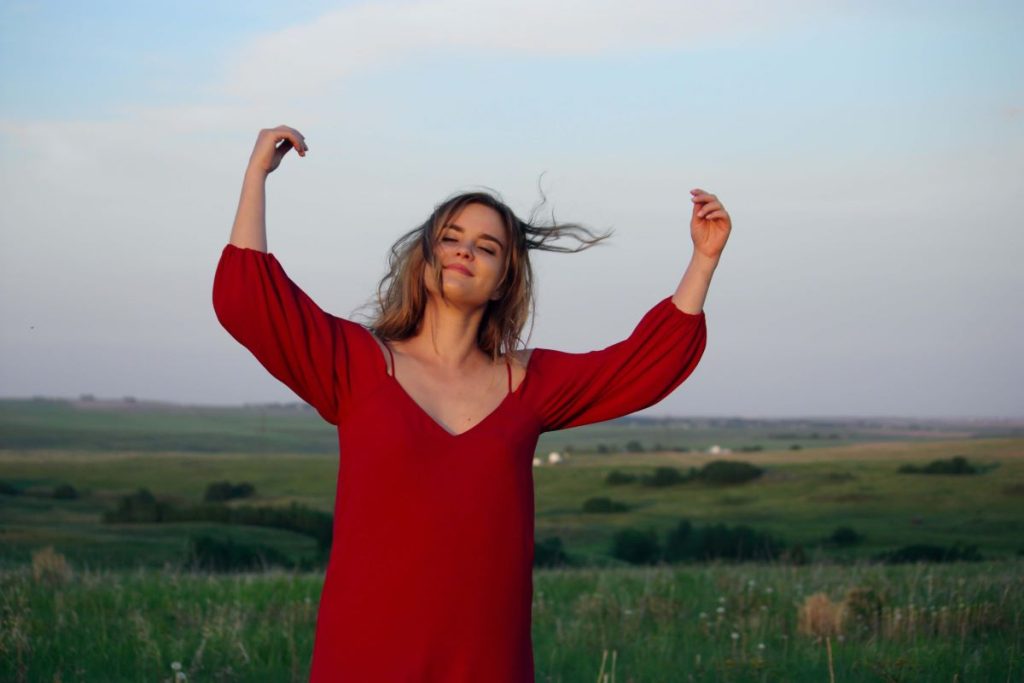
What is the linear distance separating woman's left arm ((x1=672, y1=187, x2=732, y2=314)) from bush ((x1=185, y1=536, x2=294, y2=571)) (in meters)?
11.4

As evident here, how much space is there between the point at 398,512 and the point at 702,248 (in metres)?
1.25

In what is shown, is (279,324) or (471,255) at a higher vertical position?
(471,255)

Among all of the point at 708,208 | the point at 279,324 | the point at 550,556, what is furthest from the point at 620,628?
the point at 550,556

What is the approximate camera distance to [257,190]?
3.25 m

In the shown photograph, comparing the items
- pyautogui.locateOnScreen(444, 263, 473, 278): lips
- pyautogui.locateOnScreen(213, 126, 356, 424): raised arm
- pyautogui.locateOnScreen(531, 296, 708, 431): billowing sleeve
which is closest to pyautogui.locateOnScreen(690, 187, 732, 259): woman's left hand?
pyautogui.locateOnScreen(531, 296, 708, 431): billowing sleeve

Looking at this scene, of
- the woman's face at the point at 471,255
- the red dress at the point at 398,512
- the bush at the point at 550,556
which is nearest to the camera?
the red dress at the point at 398,512

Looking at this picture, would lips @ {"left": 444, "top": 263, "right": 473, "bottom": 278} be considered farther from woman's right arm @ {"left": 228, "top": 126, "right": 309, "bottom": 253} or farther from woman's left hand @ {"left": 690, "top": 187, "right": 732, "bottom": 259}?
woman's left hand @ {"left": 690, "top": 187, "right": 732, "bottom": 259}

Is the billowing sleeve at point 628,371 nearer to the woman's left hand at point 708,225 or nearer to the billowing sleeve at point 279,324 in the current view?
the woman's left hand at point 708,225

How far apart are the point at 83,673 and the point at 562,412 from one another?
11.5 ft

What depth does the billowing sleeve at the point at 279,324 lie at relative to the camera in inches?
126

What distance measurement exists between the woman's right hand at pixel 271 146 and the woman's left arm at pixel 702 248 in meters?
1.20

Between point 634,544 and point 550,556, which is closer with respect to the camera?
point 550,556

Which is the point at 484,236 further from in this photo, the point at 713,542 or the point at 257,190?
the point at 713,542

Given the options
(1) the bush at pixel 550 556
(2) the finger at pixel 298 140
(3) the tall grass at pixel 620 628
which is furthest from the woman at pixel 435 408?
(1) the bush at pixel 550 556
